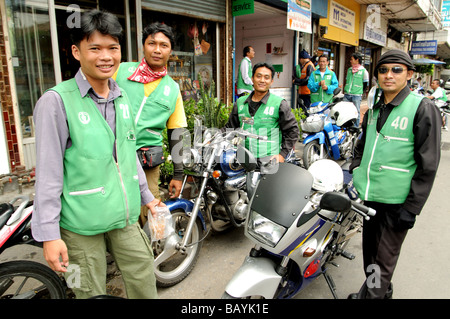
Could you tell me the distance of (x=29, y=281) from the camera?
2057 millimetres

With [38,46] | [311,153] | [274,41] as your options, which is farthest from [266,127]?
[274,41]

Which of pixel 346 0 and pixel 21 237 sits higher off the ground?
pixel 346 0

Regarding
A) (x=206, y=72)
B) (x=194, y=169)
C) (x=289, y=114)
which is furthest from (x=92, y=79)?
(x=206, y=72)

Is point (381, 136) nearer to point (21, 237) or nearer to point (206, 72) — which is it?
point (21, 237)

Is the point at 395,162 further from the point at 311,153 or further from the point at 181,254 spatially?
the point at 311,153

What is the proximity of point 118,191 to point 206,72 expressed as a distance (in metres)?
6.50

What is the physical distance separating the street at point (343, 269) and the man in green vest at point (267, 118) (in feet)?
3.38

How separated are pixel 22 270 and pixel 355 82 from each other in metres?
8.54

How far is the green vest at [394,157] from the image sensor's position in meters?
2.17

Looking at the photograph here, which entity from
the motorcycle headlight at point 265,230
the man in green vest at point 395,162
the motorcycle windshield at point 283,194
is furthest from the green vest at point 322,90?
the motorcycle headlight at point 265,230

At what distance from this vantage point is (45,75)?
15.8 ft

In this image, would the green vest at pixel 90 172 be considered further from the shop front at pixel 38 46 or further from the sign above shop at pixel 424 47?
the sign above shop at pixel 424 47

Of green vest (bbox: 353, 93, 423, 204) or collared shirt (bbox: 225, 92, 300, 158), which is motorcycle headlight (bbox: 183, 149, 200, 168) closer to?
collared shirt (bbox: 225, 92, 300, 158)

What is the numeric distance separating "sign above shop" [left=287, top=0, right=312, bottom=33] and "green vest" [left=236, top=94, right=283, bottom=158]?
542 centimetres
